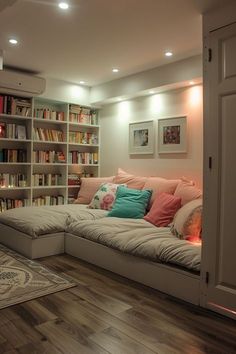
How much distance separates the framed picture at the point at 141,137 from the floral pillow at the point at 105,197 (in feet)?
2.26

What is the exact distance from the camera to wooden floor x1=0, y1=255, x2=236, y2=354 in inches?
73.0

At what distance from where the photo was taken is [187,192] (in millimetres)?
3520

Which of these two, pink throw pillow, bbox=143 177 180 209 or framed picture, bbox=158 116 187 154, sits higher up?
framed picture, bbox=158 116 187 154

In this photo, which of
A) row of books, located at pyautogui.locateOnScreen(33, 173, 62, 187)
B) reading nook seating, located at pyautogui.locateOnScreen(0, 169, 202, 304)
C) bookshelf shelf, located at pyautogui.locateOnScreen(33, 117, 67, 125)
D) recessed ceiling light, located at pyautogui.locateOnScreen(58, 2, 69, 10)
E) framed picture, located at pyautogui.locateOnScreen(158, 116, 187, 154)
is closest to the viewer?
recessed ceiling light, located at pyautogui.locateOnScreen(58, 2, 69, 10)

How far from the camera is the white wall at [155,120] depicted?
12.8 feet

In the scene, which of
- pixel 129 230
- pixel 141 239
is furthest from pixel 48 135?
pixel 141 239

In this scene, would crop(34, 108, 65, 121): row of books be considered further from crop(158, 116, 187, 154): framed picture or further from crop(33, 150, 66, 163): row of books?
crop(158, 116, 187, 154): framed picture

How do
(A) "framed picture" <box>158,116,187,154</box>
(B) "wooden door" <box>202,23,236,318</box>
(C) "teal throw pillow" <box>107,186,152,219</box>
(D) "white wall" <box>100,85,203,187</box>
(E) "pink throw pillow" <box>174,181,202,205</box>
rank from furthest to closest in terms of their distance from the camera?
(A) "framed picture" <box>158,116,187,154</box> → (D) "white wall" <box>100,85,203,187</box> → (C) "teal throw pillow" <box>107,186,152,219</box> → (E) "pink throw pillow" <box>174,181,202,205</box> → (B) "wooden door" <box>202,23,236,318</box>

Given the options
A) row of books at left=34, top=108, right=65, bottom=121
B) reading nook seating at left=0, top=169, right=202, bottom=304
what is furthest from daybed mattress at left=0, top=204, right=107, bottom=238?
row of books at left=34, top=108, right=65, bottom=121

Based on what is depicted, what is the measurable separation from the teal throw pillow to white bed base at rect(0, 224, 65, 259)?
73 cm

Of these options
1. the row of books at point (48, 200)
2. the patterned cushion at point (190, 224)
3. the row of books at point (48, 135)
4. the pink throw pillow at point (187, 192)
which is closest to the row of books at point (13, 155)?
the row of books at point (48, 135)

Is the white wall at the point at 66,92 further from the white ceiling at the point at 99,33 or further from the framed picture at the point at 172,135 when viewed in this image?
the framed picture at the point at 172,135

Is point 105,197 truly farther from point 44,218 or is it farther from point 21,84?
point 21,84

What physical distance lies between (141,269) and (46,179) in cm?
258
